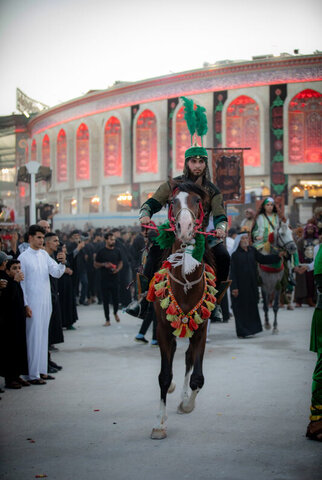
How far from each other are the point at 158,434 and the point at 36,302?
9.98 ft

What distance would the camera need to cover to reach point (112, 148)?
4859 cm

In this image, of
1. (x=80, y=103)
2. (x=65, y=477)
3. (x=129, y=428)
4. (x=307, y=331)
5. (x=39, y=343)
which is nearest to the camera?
(x=65, y=477)

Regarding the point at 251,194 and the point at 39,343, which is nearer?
the point at 39,343

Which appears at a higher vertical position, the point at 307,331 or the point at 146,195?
the point at 146,195

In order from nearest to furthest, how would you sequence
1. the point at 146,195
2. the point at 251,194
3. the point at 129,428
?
1. the point at 129,428
2. the point at 251,194
3. the point at 146,195

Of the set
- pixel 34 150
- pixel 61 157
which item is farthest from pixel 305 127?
pixel 34 150

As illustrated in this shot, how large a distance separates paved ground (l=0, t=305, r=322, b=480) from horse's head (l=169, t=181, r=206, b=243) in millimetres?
1822

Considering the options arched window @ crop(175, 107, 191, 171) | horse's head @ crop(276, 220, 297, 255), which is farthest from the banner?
arched window @ crop(175, 107, 191, 171)

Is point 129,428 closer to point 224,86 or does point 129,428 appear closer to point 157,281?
point 157,281

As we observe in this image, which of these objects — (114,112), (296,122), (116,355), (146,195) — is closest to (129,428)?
(116,355)

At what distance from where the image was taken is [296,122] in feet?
133

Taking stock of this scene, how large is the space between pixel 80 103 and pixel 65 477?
159ft

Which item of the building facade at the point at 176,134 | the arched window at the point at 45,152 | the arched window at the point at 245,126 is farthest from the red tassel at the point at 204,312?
the arched window at the point at 45,152

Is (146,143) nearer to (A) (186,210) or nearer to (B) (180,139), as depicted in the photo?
(B) (180,139)
